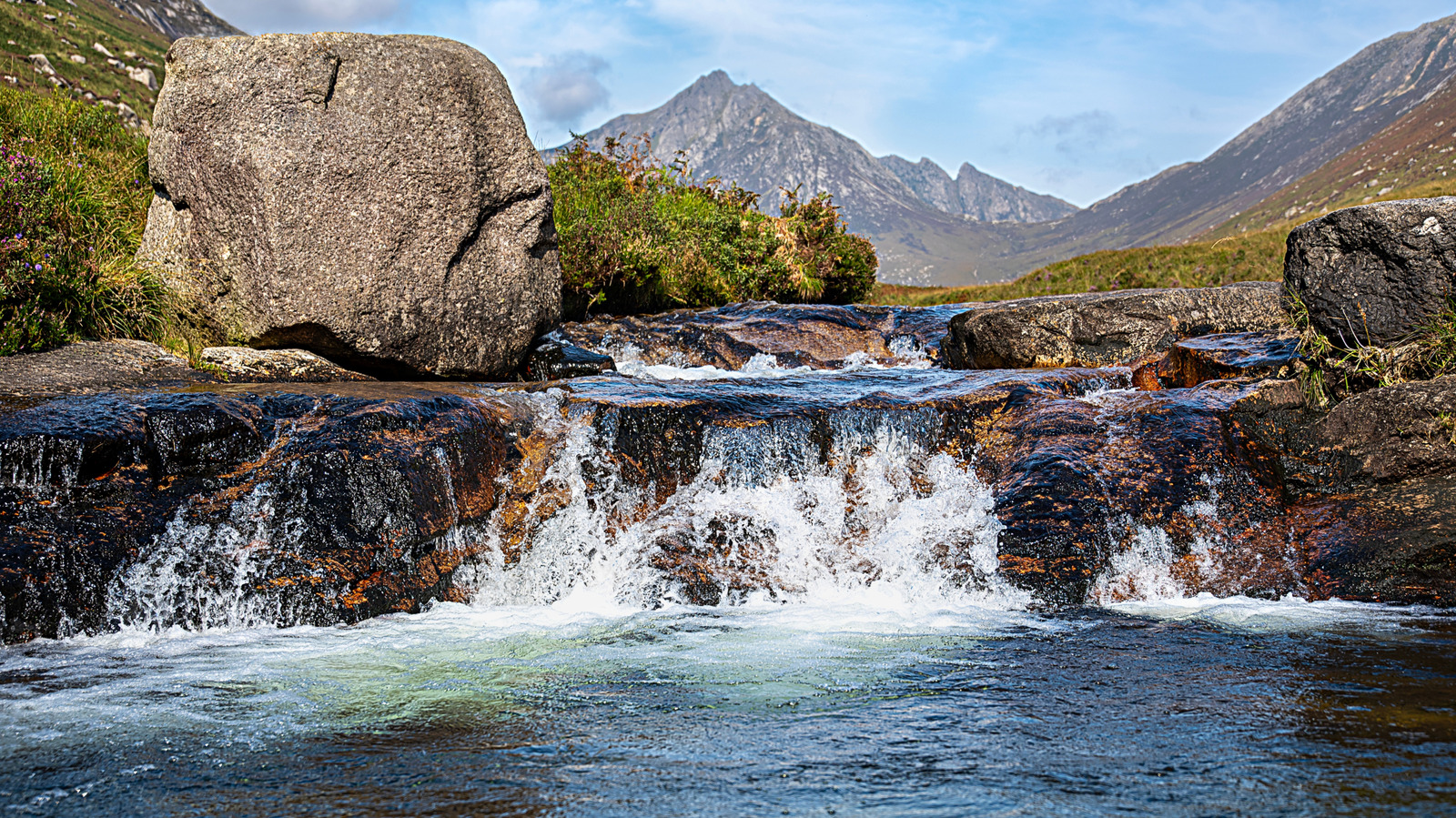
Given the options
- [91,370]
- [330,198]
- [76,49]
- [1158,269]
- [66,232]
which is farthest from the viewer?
[76,49]

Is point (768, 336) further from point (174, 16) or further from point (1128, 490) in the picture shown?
point (174, 16)

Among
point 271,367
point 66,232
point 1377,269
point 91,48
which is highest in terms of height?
point 91,48

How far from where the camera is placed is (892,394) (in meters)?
8.84

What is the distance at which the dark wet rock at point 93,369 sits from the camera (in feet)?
23.4

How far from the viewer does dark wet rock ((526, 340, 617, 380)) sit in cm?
1116

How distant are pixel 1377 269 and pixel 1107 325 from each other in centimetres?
512

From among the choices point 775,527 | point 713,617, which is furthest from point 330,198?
point 713,617

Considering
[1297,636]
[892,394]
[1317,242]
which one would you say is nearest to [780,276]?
[892,394]

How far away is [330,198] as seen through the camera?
9570 millimetres

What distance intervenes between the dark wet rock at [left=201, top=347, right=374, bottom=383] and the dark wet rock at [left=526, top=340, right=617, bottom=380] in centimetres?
212

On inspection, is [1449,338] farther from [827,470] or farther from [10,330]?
[10,330]

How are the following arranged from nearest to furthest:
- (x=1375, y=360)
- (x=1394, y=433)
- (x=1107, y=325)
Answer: (x=1394, y=433) → (x=1375, y=360) → (x=1107, y=325)

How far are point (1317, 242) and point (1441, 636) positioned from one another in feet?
14.6

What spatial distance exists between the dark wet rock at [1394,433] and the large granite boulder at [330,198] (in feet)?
Answer: 29.4
